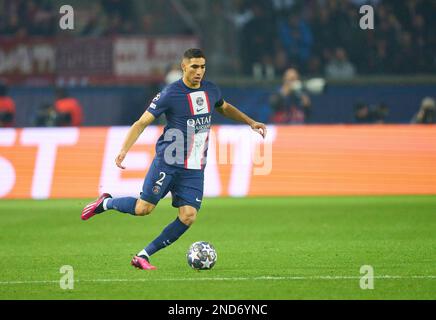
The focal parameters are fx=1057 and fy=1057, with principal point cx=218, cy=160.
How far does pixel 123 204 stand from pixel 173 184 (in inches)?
21.7

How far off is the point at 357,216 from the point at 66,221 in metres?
4.21

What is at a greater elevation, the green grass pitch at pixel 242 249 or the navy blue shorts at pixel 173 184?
the navy blue shorts at pixel 173 184

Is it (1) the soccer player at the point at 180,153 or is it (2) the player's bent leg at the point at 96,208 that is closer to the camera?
(1) the soccer player at the point at 180,153

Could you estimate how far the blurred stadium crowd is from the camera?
2244 centimetres

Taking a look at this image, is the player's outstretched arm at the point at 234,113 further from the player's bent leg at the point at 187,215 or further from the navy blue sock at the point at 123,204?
the navy blue sock at the point at 123,204

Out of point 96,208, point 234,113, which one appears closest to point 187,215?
point 96,208

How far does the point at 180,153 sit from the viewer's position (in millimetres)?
10422

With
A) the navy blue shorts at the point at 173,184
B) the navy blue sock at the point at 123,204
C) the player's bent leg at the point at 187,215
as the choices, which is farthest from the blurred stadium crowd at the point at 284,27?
the player's bent leg at the point at 187,215

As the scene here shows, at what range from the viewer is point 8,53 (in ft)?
78.5

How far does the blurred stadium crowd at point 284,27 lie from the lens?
22438 mm

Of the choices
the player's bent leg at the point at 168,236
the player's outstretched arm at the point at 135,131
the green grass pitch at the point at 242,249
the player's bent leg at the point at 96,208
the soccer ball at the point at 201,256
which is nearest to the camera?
the green grass pitch at the point at 242,249

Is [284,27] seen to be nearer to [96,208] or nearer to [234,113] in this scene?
[234,113]

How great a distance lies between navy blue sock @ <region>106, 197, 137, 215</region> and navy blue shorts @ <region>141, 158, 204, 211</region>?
162mm

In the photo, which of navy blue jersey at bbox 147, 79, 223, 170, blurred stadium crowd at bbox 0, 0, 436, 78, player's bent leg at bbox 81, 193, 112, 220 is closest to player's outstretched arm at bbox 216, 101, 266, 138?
navy blue jersey at bbox 147, 79, 223, 170
